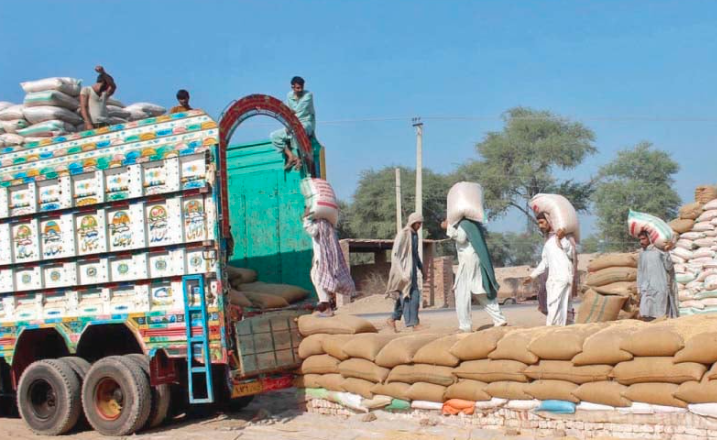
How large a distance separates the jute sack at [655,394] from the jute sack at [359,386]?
2.29 meters

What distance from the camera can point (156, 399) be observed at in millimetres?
7152

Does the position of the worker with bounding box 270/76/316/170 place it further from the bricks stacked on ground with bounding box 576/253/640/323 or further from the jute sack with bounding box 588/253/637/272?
the jute sack with bounding box 588/253/637/272

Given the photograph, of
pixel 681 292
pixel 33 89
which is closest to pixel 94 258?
pixel 33 89

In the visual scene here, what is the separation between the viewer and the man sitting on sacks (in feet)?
24.2

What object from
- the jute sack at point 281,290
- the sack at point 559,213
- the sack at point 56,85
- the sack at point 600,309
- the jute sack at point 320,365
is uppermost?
the sack at point 56,85

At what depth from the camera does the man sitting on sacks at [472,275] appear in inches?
290

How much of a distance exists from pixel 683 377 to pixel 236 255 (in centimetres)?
490

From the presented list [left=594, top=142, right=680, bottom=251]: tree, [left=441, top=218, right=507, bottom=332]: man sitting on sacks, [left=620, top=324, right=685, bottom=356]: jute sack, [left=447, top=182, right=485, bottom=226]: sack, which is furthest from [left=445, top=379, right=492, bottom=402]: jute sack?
[left=594, top=142, right=680, bottom=251]: tree

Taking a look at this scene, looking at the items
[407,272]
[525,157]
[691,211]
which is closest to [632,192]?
[525,157]

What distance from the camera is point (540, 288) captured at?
8109 mm

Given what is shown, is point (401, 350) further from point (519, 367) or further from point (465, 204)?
point (465, 204)

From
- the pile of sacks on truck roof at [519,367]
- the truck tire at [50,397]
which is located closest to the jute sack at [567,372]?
the pile of sacks on truck roof at [519,367]

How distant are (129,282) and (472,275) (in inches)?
120

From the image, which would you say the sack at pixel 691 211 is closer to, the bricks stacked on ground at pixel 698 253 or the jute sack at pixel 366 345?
the bricks stacked on ground at pixel 698 253
